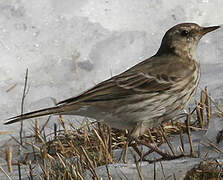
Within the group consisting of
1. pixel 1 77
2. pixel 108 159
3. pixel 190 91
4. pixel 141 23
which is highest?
pixel 141 23

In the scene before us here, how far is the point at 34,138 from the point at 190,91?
172 centimetres

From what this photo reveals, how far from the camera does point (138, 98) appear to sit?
4.87 metres

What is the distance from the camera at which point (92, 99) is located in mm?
4855

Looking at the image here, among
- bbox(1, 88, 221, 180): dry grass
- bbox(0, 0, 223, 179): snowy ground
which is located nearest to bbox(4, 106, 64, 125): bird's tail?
bbox(1, 88, 221, 180): dry grass

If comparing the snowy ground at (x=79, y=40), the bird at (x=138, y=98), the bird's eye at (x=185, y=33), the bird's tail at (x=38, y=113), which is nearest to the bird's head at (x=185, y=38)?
the bird's eye at (x=185, y=33)

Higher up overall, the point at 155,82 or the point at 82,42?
the point at 82,42

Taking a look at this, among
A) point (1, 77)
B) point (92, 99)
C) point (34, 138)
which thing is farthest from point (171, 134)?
point (1, 77)

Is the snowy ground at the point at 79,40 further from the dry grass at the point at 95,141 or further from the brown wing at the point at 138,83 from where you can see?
the brown wing at the point at 138,83

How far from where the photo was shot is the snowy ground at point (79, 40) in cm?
750

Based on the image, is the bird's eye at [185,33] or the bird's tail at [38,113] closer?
the bird's tail at [38,113]

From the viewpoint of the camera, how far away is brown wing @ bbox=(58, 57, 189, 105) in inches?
193

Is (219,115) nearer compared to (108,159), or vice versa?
(108,159)

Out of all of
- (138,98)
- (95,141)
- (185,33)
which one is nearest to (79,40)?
(185,33)

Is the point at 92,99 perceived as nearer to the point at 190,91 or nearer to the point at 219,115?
the point at 190,91
